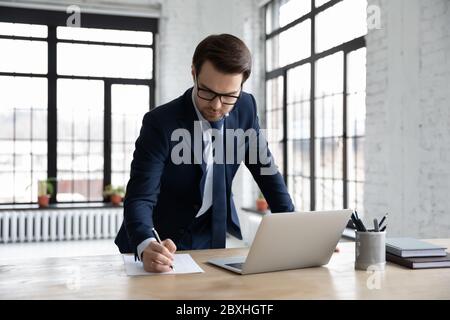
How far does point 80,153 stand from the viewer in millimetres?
7910

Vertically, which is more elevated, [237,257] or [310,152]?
[310,152]

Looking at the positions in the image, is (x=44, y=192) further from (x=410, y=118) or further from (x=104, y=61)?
(x=410, y=118)

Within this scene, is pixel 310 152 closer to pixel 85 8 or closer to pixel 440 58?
pixel 440 58

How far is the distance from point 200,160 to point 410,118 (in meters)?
2.41

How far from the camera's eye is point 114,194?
25.4 feet

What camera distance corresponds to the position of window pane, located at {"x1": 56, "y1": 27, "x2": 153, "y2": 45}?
776 cm

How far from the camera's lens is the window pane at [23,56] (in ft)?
24.7

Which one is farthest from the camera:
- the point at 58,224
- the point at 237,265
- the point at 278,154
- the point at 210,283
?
the point at 58,224

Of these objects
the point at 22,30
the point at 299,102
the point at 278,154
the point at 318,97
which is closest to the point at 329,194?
the point at 318,97

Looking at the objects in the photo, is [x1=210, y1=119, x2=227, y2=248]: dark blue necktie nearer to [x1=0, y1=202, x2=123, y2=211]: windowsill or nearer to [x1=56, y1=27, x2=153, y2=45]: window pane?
[x1=0, y1=202, x2=123, y2=211]: windowsill

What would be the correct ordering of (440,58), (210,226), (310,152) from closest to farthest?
(210,226)
(440,58)
(310,152)

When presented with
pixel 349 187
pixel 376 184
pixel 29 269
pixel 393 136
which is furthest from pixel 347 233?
pixel 29 269

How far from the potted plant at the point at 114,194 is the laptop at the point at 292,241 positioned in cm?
611
